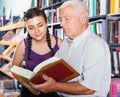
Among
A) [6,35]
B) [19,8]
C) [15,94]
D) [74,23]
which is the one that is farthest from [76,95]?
[19,8]

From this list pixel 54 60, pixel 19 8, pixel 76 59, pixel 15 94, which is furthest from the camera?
pixel 19 8

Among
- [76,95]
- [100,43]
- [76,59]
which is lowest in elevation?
[76,95]

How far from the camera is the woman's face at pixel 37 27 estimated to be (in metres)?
1.87

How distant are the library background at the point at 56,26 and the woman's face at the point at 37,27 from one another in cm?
63

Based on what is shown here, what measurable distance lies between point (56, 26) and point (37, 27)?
1.69m

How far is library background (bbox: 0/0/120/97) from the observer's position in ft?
7.52

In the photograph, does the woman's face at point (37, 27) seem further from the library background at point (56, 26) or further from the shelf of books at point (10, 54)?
the shelf of books at point (10, 54)

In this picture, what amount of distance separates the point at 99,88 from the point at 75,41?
0.32 metres

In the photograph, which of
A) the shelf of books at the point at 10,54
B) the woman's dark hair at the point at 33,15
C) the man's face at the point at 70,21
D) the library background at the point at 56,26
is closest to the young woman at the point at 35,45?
the woman's dark hair at the point at 33,15

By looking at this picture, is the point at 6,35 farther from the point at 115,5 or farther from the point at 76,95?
the point at 76,95

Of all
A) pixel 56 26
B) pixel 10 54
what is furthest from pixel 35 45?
pixel 10 54

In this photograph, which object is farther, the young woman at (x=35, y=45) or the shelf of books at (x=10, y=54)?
the shelf of books at (x=10, y=54)

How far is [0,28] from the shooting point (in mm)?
5000

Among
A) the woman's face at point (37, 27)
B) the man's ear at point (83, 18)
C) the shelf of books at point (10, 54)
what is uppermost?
the man's ear at point (83, 18)
